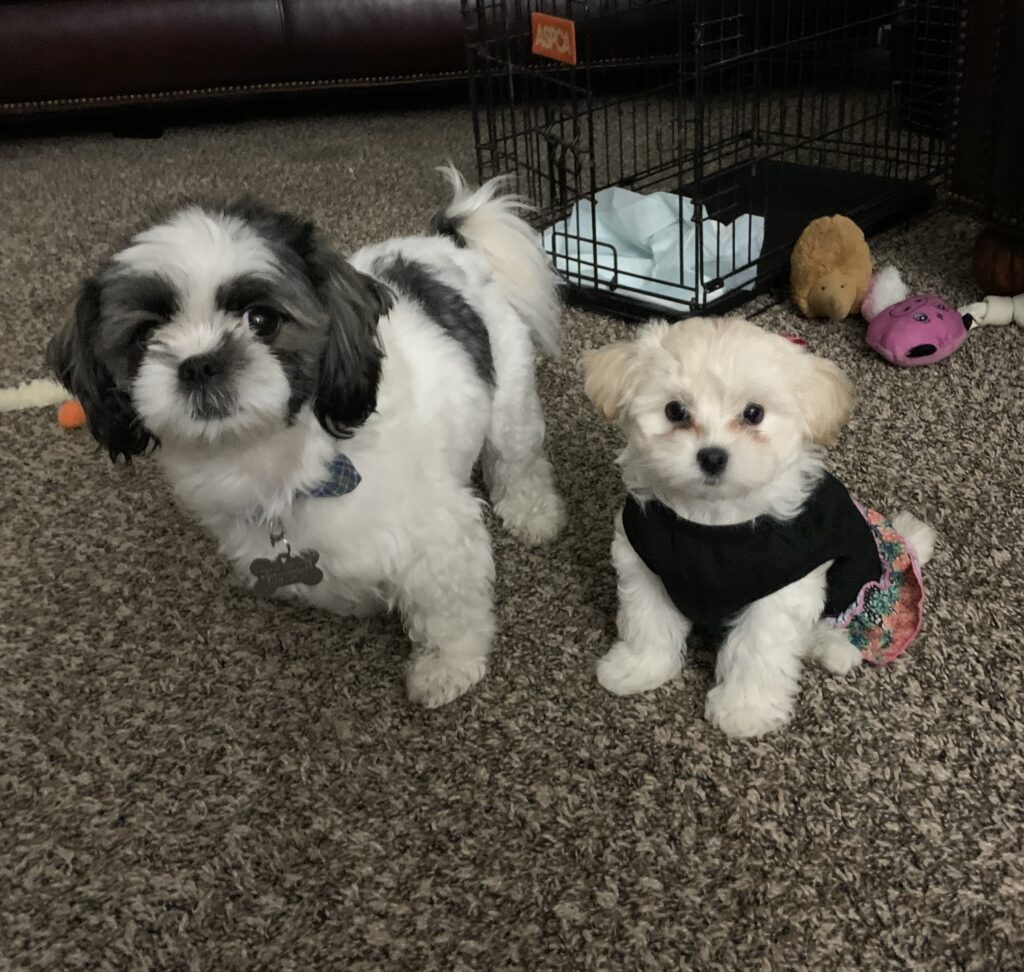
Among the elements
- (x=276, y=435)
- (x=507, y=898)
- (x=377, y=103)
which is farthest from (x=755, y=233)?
(x=377, y=103)

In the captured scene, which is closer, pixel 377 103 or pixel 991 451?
pixel 991 451

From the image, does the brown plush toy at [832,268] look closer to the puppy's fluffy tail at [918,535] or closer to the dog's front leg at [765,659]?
the puppy's fluffy tail at [918,535]

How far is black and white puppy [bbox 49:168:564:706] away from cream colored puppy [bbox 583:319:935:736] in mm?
224

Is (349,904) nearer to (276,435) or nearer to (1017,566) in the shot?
(276,435)

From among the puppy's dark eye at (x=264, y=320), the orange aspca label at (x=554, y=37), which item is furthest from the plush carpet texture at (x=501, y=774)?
the orange aspca label at (x=554, y=37)

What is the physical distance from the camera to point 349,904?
3.24ft

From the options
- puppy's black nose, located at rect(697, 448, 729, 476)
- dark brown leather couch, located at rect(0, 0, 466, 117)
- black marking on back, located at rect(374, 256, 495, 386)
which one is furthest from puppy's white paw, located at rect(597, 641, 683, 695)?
dark brown leather couch, located at rect(0, 0, 466, 117)

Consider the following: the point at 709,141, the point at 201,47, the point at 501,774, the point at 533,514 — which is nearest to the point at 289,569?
the point at 501,774

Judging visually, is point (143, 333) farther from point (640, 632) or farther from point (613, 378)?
point (640, 632)

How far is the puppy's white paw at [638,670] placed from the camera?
1.18 m

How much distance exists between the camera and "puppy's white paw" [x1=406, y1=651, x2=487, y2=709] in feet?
3.96

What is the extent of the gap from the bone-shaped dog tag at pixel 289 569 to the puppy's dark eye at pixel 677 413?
442 mm

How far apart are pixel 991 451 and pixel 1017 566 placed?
30 centimetres

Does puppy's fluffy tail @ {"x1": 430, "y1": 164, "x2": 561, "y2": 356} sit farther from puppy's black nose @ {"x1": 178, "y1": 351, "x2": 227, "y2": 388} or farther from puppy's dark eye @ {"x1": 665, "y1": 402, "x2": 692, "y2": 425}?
puppy's black nose @ {"x1": 178, "y1": 351, "x2": 227, "y2": 388}
